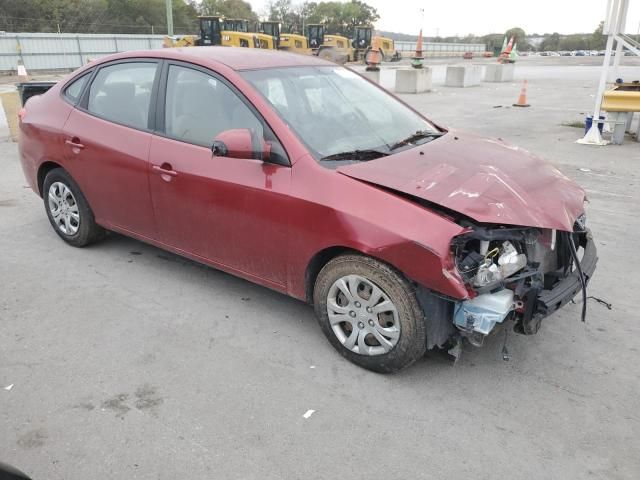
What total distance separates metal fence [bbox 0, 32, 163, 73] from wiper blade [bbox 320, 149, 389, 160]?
97.3 feet

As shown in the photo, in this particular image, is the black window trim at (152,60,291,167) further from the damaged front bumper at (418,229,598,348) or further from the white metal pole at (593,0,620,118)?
the white metal pole at (593,0,620,118)

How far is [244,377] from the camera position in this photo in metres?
3.20

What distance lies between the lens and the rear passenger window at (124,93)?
163 inches

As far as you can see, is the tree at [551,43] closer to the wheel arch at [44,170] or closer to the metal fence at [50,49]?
the metal fence at [50,49]

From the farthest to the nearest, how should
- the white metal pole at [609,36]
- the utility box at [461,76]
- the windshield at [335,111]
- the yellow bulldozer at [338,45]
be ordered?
the yellow bulldozer at [338,45], the utility box at [461,76], the white metal pole at [609,36], the windshield at [335,111]

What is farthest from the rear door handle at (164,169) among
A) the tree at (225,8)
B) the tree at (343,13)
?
the tree at (343,13)

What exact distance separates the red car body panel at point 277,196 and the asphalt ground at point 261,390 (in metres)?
0.43

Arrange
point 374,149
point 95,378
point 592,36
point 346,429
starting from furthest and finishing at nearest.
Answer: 1. point 592,36
2. point 374,149
3. point 95,378
4. point 346,429

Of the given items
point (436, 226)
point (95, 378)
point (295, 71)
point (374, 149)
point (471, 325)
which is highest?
point (295, 71)

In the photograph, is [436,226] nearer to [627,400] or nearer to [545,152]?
[627,400]

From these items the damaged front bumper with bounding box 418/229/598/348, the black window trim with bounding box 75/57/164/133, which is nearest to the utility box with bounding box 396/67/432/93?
the black window trim with bounding box 75/57/164/133

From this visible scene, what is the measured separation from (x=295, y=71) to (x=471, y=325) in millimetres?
2206

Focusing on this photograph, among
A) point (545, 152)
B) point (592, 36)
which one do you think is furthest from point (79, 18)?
point (592, 36)

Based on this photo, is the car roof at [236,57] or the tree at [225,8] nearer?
the car roof at [236,57]
